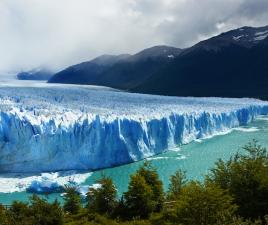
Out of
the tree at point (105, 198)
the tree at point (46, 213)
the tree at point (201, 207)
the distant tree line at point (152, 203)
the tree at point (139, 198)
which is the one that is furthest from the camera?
the tree at point (105, 198)

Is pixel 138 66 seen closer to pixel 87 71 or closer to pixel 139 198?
pixel 87 71

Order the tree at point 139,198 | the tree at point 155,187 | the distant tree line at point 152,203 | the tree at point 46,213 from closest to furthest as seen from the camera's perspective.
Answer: the distant tree line at point 152,203 → the tree at point 46,213 → the tree at point 139,198 → the tree at point 155,187

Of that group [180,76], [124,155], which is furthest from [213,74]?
[124,155]

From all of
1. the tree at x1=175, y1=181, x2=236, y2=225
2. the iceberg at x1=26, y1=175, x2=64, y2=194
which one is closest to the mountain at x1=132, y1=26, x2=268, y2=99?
the iceberg at x1=26, y1=175, x2=64, y2=194

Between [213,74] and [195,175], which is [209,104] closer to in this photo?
[195,175]

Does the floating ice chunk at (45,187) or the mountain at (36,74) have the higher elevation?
the mountain at (36,74)

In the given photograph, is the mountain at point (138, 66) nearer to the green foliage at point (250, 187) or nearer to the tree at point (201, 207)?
the green foliage at point (250, 187)

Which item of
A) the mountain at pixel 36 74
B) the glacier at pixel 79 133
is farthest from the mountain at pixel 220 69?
the mountain at pixel 36 74
